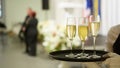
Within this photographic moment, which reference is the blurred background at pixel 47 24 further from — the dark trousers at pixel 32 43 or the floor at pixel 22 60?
the dark trousers at pixel 32 43

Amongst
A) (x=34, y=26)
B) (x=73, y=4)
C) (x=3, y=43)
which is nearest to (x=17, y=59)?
(x=34, y=26)

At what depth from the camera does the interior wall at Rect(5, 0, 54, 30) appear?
13102 millimetres

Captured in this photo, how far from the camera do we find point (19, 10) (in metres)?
13.3

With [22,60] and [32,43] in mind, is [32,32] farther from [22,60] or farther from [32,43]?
[22,60]

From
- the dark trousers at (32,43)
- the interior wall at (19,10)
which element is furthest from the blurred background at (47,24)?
the dark trousers at (32,43)

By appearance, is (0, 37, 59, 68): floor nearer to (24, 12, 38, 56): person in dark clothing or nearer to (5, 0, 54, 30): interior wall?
(24, 12, 38, 56): person in dark clothing

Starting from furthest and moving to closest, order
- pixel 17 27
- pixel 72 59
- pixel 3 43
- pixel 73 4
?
pixel 17 27 < pixel 3 43 < pixel 73 4 < pixel 72 59

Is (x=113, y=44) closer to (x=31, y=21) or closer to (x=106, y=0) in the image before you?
(x=106, y=0)

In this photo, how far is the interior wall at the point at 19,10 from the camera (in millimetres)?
13102

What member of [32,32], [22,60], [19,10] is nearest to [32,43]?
[32,32]

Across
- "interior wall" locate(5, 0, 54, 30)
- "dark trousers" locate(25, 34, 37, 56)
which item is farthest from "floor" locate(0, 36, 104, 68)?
"interior wall" locate(5, 0, 54, 30)

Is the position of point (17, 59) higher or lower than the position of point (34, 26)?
lower

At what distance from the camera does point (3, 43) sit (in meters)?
10.7

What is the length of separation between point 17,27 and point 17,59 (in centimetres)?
524
